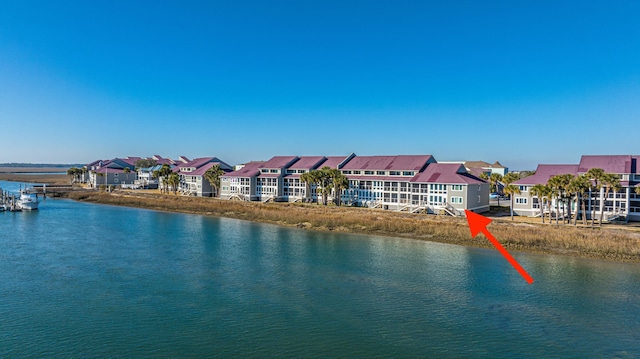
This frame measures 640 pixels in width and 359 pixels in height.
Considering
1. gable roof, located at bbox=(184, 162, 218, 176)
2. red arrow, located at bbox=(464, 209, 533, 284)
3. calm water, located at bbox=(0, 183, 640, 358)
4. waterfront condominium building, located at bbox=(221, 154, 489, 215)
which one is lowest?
calm water, located at bbox=(0, 183, 640, 358)

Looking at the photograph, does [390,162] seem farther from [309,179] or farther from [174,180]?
[174,180]

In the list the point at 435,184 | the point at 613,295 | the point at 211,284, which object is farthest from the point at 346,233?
the point at 613,295

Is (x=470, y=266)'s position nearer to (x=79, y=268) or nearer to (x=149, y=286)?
(x=149, y=286)

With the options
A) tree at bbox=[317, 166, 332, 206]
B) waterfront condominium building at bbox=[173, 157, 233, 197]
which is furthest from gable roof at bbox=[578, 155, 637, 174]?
waterfront condominium building at bbox=[173, 157, 233, 197]

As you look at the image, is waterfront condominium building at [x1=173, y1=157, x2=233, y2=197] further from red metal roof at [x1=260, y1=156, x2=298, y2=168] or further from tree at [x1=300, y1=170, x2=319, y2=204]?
tree at [x1=300, y1=170, x2=319, y2=204]

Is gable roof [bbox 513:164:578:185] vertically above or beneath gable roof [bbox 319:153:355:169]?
beneath

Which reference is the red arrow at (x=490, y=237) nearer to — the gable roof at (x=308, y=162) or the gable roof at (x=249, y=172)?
the gable roof at (x=308, y=162)

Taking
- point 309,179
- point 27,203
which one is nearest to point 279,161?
point 309,179
